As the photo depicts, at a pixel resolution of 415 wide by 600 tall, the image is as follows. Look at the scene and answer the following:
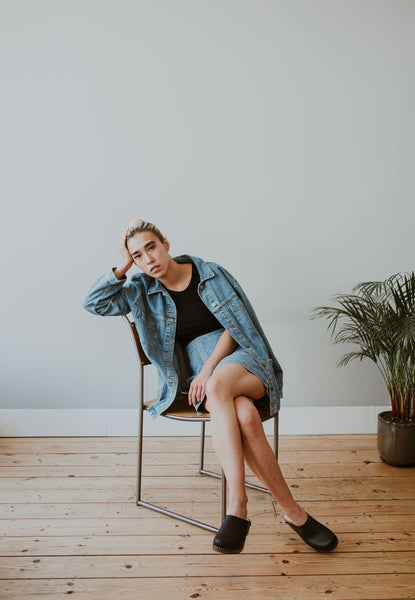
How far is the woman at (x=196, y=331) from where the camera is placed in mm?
1812

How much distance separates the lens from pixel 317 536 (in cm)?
174

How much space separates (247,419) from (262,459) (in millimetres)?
148

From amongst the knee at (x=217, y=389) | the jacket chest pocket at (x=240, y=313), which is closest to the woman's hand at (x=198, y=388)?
the knee at (x=217, y=389)

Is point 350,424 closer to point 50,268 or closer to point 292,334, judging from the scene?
point 292,334

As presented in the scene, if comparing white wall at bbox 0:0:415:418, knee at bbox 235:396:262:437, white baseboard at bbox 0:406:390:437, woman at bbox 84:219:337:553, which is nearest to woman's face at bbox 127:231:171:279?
woman at bbox 84:219:337:553

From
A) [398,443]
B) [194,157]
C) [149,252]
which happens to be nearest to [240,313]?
[149,252]

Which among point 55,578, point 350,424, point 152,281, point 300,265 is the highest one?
point 300,265

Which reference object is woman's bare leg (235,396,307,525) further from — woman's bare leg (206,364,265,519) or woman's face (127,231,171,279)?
woman's face (127,231,171,279)

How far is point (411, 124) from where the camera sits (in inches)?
115

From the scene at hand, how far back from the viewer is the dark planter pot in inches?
97.0

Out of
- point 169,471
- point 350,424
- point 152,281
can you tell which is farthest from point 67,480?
point 350,424

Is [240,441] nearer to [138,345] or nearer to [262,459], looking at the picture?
[262,459]

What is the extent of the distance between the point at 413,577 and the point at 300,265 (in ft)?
5.79

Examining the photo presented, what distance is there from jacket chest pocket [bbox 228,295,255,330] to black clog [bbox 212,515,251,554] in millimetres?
765
